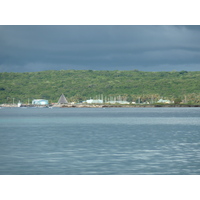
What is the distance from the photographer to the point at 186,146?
104 ft

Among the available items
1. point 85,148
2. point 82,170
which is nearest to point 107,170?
point 82,170
